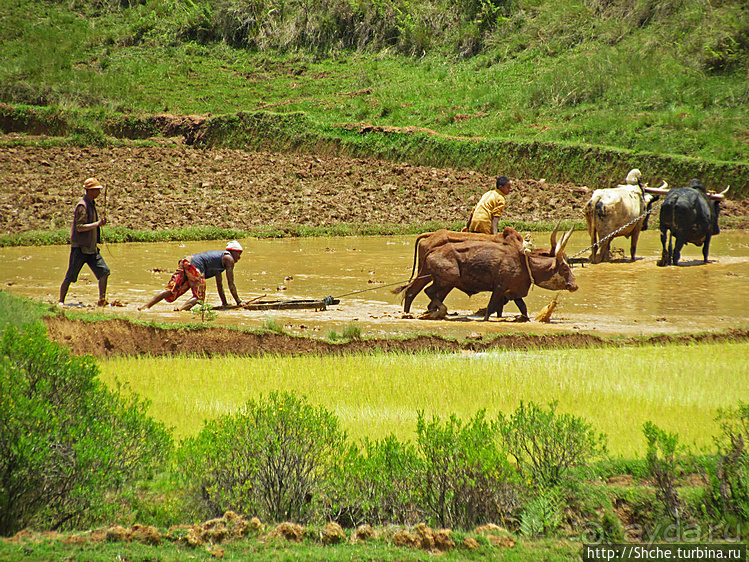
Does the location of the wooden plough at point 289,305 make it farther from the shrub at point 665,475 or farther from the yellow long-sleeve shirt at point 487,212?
the shrub at point 665,475

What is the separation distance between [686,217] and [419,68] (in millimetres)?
26426

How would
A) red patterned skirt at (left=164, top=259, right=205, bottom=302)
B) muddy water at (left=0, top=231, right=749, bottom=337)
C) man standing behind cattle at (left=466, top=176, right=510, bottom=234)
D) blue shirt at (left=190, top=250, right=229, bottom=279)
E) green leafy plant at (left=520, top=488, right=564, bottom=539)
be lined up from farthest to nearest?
1. man standing behind cattle at (left=466, top=176, right=510, bottom=234)
2. blue shirt at (left=190, top=250, right=229, bottom=279)
3. red patterned skirt at (left=164, top=259, right=205, bottom=302)
4. muddy water at (left=0, top=231, right=749, bottom=337)
5. green leafy plant at (left=520, top=488, right=564, bottom=539)

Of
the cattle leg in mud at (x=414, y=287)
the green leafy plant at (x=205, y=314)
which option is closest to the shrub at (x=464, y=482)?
the green leafy plant at (x=205, y=314)

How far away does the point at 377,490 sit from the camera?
432cm

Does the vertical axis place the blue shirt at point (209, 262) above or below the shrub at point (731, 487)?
above

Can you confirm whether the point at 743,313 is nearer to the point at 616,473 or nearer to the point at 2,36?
the point at 616,473

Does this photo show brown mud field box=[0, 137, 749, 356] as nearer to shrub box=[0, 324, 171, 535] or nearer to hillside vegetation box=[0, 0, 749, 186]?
hillside vegetation box=[0, 0, 749, 186]

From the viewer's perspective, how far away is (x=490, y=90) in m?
33.6

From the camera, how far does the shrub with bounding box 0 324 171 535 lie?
4.02 m

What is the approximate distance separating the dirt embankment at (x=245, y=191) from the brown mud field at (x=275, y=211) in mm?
44

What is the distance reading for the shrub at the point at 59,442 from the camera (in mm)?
4020

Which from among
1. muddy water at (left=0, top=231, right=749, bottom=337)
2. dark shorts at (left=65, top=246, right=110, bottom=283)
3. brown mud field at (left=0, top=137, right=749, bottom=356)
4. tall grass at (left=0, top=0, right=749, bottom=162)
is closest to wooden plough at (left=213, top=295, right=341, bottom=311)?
muddy water at (left=0, top=231, right=749, bottom=337)

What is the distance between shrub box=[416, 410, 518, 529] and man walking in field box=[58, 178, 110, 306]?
763 cm

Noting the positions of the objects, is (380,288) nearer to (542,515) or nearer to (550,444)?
(550,444)
